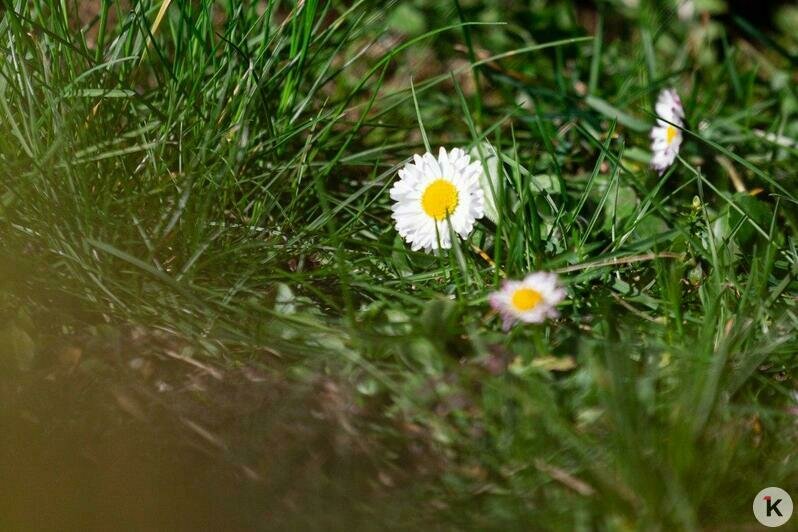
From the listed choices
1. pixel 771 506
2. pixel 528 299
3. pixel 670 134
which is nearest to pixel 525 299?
pixel 528 299

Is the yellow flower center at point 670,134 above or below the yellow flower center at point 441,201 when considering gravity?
above

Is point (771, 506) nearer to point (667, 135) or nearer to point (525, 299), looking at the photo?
point (525, 299)

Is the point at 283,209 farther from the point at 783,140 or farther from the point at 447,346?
the point at 783,140

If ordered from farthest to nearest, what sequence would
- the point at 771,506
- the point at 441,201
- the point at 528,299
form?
the point at 441,201
the point at 528,299
the point at 771,506

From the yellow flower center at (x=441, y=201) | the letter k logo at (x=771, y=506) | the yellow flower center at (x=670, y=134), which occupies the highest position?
the yellow flower center at (x=670, y=134)

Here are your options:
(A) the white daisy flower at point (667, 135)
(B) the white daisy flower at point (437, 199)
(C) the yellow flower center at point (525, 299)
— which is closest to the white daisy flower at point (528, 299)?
(C) the yellow flower center at point (525, 299)

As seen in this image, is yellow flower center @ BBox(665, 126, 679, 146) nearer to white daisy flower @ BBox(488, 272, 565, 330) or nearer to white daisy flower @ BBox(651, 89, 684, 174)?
white daisy flower @ BBox(651, 89, 684, 174)

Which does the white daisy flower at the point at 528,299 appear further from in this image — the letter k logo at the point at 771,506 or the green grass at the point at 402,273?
the letter k logo at the point at 771,506

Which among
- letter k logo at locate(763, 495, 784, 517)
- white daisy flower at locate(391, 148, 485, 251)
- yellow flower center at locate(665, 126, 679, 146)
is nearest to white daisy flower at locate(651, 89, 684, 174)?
yellow flower center at locate(665, 126, 679, 146)
